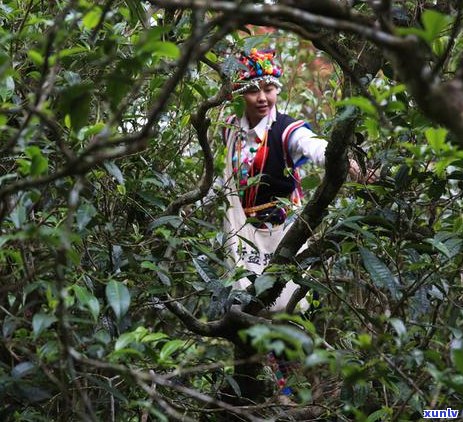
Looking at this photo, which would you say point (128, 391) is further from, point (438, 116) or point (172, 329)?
point (438, 116)

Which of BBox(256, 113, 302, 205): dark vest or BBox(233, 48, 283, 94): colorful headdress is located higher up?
BBox(233, 48, 283, 94): colorful headdress

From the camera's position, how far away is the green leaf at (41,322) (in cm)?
113

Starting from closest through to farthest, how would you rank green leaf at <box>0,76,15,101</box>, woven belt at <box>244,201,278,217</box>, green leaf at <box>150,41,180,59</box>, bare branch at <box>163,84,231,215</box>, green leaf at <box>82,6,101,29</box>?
1. green leaf at <box>150,41,180,59</box>
2. green leaf at <box>82,6,101,29</box>
3. green leaf at <box>0,76,15,101</box>
4. bare branch at <box>163,84,231,215</box>
5. woven belt at <box>244,201,278,217</box>

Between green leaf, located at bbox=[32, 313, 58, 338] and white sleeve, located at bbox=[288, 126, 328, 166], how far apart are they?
1327mm

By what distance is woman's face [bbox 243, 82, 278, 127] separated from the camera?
2.64m

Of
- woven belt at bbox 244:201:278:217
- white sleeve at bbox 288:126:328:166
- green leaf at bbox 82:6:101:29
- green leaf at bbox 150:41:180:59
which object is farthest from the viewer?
woven belt at bbox 244:201:278:217

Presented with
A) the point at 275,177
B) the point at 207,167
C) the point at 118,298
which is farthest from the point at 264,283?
the point at 275,177

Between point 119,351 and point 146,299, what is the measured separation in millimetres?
623

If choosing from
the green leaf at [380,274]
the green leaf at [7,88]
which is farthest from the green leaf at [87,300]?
the green leaf at [380,274]

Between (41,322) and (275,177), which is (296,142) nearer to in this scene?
(275,177)

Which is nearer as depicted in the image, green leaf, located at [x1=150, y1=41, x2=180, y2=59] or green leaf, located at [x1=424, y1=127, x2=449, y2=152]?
green leaf, located at [x1=150, y1=41, x2=180, y2=59]

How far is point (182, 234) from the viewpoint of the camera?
1.95 meters

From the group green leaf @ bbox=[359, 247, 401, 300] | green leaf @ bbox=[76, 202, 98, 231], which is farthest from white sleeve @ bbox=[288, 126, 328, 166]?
green leaf @ bbox=[76, 202, 98, 231]

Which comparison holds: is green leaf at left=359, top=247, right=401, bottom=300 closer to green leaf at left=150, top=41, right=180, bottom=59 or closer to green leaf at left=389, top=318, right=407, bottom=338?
green leaf at left=389, top=318, right=407, bottom=338
